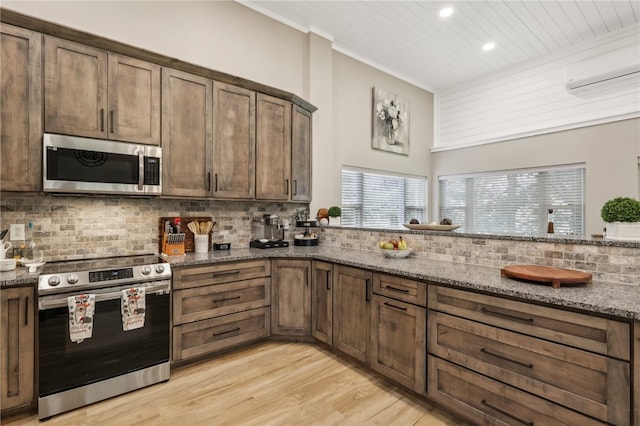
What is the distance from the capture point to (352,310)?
262 centimetres

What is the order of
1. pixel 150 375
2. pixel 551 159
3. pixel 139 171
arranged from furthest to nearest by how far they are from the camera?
1. pixel 551 159
2. pixel 139 171
3. pixel 150 375

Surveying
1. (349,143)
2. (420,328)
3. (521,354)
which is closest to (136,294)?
(420,328)

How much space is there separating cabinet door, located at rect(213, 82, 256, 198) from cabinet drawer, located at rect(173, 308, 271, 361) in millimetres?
1139

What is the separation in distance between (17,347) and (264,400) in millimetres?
1558

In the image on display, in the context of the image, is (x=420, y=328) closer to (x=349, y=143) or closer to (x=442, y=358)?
(x=442, y=358)

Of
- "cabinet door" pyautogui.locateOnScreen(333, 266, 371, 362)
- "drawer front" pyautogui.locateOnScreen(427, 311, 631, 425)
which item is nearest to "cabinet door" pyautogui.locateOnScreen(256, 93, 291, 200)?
"cabinet door" pyautogui.locateOnScreen(333, 266, 371, 362)

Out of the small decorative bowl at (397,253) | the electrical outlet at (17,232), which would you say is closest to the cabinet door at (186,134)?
the electrical outlet at (17,232)

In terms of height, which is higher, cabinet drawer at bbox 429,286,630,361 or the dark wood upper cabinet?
the dark wood upper cabinet

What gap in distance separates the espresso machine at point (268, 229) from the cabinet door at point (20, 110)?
188 centimetres

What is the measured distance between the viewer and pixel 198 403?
2.16 m

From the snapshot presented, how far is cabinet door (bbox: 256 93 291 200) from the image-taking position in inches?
131

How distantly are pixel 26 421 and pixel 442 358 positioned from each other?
259 centimetres

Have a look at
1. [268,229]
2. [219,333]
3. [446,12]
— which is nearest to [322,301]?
[219,333]

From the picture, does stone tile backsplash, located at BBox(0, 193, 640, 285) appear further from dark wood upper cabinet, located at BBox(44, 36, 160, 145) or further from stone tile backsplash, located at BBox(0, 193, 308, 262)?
dark wood upper cabinet, located at BBox(44, 36, 160, 145)
